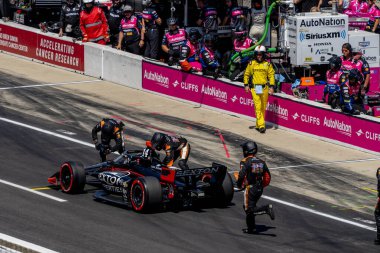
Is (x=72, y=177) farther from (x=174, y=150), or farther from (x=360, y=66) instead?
(x=360, y=66)

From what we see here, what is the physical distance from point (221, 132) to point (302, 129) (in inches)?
80.1

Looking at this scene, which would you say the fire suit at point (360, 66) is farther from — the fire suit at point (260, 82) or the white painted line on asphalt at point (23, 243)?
the white painted line on asphalt at point (23, 243)

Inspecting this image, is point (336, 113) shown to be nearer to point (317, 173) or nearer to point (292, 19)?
point (317, 173)

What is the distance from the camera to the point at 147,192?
18406 millimetres

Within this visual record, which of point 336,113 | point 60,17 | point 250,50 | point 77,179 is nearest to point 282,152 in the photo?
point 336,113

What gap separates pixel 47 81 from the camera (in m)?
31.5

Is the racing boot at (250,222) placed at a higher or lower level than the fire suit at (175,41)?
lower

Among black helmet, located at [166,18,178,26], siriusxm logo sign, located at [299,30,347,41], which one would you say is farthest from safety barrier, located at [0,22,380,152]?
siriusxm logo sign, located at [299,30,347,41]

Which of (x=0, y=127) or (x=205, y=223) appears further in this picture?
(x=0, y=127)

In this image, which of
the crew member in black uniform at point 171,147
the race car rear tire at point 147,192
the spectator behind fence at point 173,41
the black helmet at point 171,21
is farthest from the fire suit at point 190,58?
the race car rear tire at point 147,192

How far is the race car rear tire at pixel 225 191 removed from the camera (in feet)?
63.4

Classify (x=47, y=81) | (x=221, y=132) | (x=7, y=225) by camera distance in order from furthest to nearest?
(x=47, y=81) → (x=221, y=132) → (x=7, y=225)

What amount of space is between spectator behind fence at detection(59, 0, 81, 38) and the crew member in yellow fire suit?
28.8ft

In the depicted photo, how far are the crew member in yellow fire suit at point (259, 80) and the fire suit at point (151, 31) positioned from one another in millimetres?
5559
